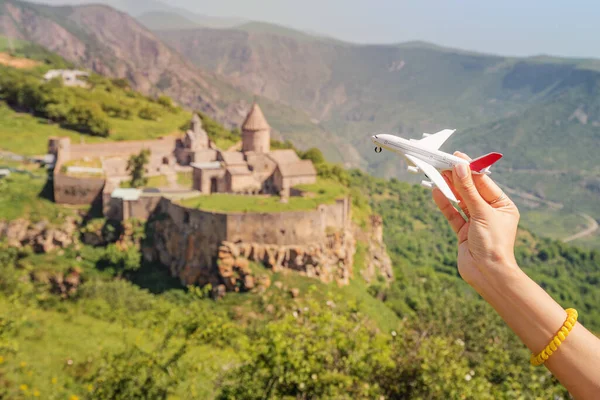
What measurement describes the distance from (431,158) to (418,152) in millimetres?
129

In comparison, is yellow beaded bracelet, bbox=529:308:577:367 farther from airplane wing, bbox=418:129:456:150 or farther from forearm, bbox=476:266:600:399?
airplane wing, bbox=418:129:456:150

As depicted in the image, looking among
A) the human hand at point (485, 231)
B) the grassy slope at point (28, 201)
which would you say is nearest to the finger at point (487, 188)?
the human hand at point (485, 231)

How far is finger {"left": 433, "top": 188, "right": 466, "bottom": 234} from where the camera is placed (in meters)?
3.94

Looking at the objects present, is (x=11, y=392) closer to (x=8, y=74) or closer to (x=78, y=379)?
(x=78, y=379)

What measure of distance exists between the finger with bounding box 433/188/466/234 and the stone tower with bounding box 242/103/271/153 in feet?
100

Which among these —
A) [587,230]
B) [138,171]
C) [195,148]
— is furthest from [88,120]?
[587,230]

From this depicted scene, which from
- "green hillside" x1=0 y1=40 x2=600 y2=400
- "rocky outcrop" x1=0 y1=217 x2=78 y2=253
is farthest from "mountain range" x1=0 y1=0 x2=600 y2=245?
"rocky outcrop" x1=0 y1=217 x2=78 y2=253

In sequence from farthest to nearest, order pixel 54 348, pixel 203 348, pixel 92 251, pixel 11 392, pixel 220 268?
pixel 92 251 → pixel 220 268 → pixel 203 348 → pixel 54 348 → pixel 11 392

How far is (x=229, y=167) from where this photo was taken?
31.2m

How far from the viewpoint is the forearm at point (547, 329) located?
2834 mm

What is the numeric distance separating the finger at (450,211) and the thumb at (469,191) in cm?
56

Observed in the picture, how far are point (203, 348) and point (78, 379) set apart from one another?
3.85 metres

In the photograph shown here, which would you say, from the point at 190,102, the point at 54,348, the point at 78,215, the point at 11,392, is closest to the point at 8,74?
the point at 78,215

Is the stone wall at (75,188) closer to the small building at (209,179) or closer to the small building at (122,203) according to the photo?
the small building at (122,203)
